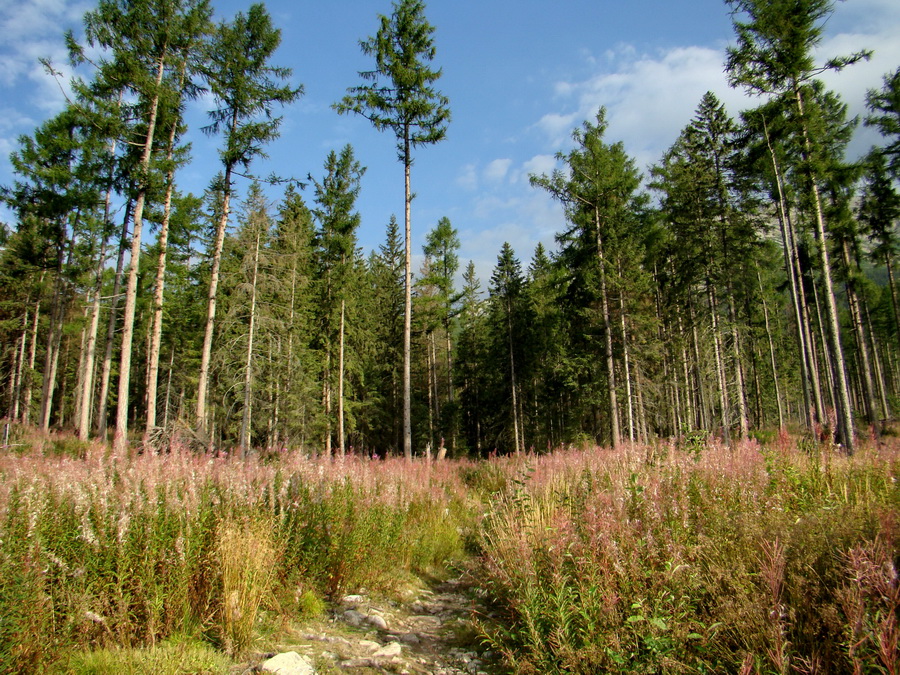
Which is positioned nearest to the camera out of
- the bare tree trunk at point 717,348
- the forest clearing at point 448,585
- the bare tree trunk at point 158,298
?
the forest clearing at point 448,585

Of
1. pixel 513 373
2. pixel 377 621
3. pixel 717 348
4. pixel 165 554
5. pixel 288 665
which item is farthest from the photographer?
pixel 513 373

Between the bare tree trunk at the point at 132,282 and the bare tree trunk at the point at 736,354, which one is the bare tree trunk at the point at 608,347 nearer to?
the bare tree trunk at the point at 736,354

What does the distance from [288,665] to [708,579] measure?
3138 millimetres

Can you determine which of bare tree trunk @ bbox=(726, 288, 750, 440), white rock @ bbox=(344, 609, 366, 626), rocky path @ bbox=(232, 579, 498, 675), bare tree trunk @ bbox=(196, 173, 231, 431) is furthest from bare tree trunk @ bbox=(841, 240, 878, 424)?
bare tree trunk @ bbox=(196, 173, 231, 431)

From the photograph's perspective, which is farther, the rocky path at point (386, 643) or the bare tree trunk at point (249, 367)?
the bare tree trunk at point (249, 367)

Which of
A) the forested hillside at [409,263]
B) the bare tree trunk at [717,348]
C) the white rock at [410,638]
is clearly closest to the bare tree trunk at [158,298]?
the forested hillside at [409,263]

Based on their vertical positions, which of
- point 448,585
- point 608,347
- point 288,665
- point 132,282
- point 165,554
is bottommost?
point 448,585

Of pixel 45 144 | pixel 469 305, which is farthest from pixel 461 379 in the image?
pixel 45 144

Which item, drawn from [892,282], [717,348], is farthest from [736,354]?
[892,282]

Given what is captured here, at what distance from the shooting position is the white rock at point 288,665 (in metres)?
3.15

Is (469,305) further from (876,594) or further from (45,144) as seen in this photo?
(876,594)

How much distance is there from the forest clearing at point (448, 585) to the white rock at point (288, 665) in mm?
171

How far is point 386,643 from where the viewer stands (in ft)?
13.3

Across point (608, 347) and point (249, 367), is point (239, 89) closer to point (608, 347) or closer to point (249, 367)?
point (249, 367)
